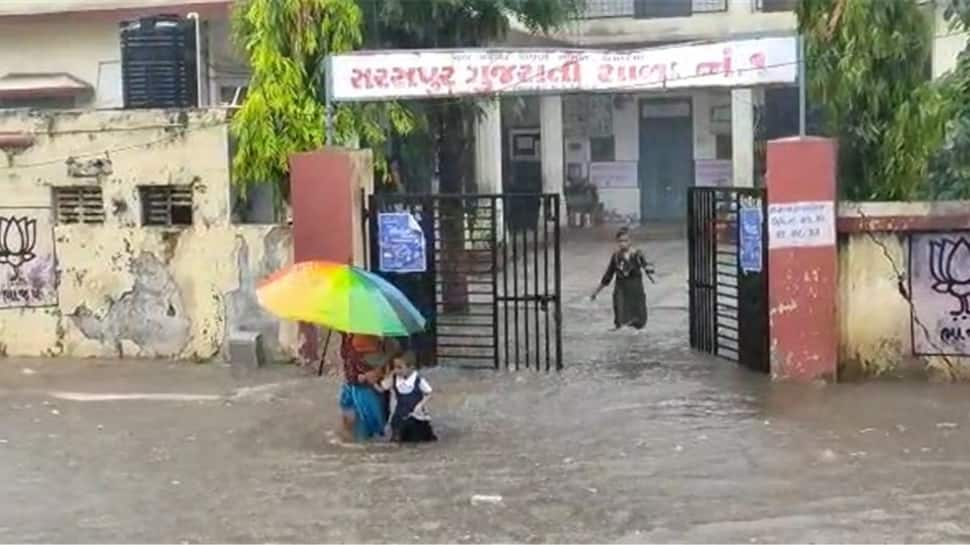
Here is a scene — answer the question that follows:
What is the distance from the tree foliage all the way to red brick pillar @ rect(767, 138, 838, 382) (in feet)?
14.8

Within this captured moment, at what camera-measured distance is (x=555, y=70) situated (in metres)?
→ 13.4

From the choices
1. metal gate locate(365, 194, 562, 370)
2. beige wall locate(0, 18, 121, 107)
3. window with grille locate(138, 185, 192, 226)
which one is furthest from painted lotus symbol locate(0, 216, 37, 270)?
beige wall locate(0, 18, 121, 107)

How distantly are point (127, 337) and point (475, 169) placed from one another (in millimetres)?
14500

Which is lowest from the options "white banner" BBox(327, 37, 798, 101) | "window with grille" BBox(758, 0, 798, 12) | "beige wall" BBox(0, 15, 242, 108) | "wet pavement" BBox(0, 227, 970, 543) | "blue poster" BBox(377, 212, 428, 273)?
"wet pavement" BBox(0, 227, 970, 543)

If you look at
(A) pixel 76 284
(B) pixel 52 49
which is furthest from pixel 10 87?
(A) pixel 76 284

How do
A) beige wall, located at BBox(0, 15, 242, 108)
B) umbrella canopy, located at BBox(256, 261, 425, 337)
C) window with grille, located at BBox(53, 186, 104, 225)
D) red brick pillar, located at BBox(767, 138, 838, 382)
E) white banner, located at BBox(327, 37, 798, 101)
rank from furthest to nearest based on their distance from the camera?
beige wall, located at BBox(0, 15, 242, 108), window with grille, located at BBox(53, 186, 104, 225), white banner, located at BBox(327, 37, 798, 101), red brick pillar, located at BBox(767, 138, 838, 382), umbrella canopy, located at BBox(256, 261, 425, 337)

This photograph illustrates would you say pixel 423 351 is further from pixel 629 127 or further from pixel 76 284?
pixel 629 127

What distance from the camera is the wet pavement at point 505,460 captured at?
8.35m

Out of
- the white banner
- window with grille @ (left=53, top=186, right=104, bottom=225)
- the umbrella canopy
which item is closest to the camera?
the umbrella canopy

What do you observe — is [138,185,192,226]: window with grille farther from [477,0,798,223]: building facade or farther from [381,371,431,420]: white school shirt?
[477,0,798,223]: building facade

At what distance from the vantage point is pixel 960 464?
31.9ft

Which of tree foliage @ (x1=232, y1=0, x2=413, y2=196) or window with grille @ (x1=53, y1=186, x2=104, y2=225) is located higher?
tree foliage @ (x1=232, y1=0, x2=413, y2=196)

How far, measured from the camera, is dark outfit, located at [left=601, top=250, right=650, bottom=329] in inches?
673

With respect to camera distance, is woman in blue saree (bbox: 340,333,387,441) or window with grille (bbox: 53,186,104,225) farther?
window with grille (bbox: 53,186,104,225)
